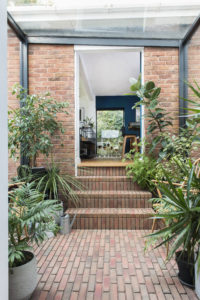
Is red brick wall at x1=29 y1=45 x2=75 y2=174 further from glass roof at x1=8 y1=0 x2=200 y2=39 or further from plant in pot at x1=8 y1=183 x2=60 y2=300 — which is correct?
plant in pot at x1=8 y1=183 x2=60 y2=300

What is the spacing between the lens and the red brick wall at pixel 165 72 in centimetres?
337

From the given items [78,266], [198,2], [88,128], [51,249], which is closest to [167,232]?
[78,266]

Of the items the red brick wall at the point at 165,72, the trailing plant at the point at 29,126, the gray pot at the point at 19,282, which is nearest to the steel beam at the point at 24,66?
the trailing plant at the point at 29,126

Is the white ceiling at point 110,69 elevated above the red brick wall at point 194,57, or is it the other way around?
the white ceiling at point 110,69

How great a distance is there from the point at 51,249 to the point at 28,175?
1078 millimetres

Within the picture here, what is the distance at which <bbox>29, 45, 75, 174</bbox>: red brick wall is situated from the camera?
337 centimetres

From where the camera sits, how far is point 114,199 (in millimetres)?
3025

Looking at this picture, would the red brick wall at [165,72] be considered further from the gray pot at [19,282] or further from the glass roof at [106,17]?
the gray pot at [19,282]

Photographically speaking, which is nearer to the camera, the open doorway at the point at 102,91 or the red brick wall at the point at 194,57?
the red brick wall at the point at 194,57

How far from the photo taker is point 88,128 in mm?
→ 6012

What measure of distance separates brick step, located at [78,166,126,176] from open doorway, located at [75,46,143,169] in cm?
27

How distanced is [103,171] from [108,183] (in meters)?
0.30

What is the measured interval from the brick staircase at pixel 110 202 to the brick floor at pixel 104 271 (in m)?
0.25

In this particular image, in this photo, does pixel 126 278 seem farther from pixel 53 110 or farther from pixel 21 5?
pixel 21 5
